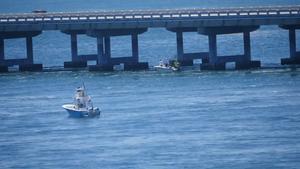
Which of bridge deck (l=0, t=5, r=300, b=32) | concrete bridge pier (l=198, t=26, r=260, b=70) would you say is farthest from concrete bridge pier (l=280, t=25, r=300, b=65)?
concrete bridge pier (l=198, t=26, r=260, b=70)

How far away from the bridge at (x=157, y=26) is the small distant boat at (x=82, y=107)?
2575 cm

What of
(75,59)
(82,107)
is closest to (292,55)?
(75,59)

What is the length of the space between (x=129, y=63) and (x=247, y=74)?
459 inches

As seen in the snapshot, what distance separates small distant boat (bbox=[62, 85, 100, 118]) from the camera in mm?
101938

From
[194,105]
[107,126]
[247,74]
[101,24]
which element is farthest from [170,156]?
[101,24]

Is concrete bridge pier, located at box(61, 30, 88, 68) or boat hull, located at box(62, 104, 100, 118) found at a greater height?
concrete bridge pier, located at box(61, 30, 88, 68)

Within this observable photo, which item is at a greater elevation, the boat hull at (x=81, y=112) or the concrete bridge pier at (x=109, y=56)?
the concrete bridge pier at (x=109, y=56)

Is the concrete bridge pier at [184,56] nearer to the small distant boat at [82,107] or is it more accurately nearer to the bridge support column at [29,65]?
the bridge support column at [29,65]

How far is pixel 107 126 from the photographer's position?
97312 mm

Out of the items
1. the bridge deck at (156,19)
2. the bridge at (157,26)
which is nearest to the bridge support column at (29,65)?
the bridge at (157,26)

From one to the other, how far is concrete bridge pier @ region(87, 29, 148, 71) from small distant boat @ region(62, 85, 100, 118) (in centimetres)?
2664

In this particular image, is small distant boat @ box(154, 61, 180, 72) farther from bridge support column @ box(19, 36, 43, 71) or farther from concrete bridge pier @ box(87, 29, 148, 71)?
bridge support column @ box(19, 36, 43, 71)

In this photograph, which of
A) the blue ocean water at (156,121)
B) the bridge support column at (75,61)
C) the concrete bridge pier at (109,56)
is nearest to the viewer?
the blue ocean water at (156,121)

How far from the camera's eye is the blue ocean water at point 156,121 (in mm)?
85562
